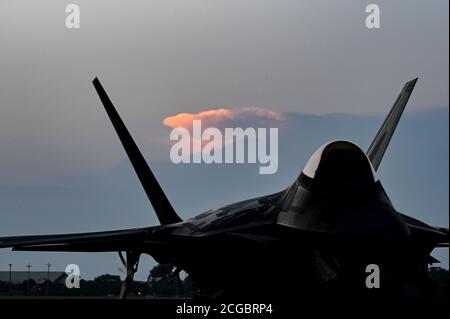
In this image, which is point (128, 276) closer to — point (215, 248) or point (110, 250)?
point (110, 250)

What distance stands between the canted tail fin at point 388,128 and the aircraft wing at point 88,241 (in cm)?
543

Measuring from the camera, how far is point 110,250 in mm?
19828

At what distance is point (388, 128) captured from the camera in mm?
21078

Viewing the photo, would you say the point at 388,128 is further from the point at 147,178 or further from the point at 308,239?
the point at 308,239

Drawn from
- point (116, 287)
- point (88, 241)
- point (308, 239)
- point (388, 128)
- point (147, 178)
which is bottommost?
point (116, 287)

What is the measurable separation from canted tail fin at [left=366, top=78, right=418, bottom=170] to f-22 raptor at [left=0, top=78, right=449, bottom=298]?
12.8ft

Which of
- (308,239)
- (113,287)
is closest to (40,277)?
(113,287)

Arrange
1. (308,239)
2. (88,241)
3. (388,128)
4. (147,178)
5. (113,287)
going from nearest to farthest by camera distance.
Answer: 1. (308,239)
2. (88,241)
3. (388,128)
4. (147,178)
5. (113,287)

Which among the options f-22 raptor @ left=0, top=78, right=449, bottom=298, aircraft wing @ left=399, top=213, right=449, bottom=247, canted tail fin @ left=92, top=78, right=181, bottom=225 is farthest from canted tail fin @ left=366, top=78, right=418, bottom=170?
canted tail fin @ left=92, top=78, right=181, bottom=225

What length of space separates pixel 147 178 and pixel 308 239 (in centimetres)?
834

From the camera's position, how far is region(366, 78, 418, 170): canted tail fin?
20.5 metres

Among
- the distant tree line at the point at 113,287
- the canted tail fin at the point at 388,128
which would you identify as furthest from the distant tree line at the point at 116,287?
the canted tail fin at the point at 388,128

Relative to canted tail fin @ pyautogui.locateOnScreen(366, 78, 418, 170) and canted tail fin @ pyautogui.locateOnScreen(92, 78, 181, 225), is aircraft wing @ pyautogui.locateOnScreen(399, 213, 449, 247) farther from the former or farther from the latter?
canted tail fin @ pyautogui.locateOnScreen(92, 78, 181, 225)
